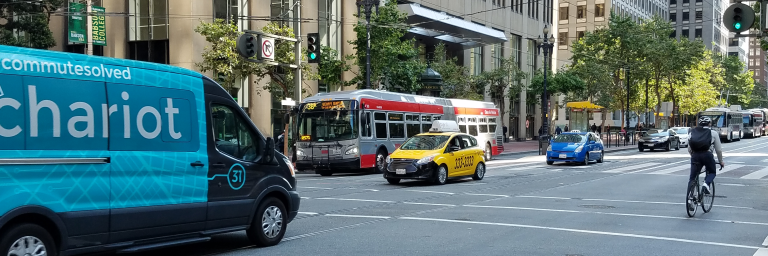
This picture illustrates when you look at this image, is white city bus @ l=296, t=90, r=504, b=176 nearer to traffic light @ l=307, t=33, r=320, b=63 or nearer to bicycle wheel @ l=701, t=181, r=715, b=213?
traffic light @ l=307, t=33, r=320, b=63

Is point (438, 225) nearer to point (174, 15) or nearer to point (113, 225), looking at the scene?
point (113, 225)

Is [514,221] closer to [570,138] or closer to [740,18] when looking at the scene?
[740,18]

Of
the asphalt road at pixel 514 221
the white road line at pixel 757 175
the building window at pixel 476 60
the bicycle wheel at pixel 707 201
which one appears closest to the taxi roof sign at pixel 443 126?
the asphalt road at pixel 514 221

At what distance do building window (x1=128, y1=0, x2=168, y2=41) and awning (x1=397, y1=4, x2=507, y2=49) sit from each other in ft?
48.1

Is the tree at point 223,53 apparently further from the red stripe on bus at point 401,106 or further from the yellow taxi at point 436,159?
the yellow taxi at point 436,159

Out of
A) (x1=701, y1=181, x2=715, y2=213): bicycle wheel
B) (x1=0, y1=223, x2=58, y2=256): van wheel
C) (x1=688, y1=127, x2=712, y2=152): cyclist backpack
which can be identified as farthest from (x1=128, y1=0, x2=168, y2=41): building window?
(x1=0, y1=223, x2=58, y2=256): van wheel

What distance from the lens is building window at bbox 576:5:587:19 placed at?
9184 centimetres

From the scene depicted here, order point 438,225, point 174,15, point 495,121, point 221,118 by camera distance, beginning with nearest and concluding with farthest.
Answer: point 221,118, point 438,225, point 174,15, point 495,121

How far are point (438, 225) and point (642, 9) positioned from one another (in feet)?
342

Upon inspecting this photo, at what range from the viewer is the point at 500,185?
65.7ft

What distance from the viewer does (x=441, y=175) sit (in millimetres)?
20047

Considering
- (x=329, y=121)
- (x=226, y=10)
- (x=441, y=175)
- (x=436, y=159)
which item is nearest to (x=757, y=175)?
(x=441, y=175)

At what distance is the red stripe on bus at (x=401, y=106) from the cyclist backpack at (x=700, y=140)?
44.5 feet

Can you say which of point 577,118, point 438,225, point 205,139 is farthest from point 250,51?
point 577,118
